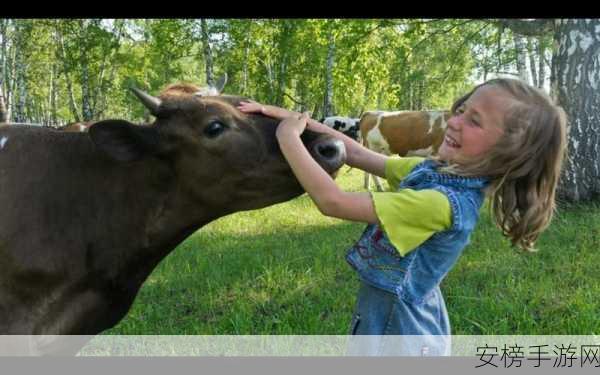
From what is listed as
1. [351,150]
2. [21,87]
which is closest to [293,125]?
[351,150]

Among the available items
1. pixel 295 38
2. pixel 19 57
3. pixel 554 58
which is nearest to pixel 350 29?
pixel 554 58

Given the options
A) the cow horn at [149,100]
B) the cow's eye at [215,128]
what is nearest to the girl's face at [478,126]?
the cow's eye at [215,128]

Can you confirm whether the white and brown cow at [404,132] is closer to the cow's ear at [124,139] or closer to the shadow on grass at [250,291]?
the shadow on grass at [250,291]

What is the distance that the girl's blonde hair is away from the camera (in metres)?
2.37

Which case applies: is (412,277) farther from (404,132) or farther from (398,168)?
(404,132)

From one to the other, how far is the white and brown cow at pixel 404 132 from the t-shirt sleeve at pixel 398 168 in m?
9.20

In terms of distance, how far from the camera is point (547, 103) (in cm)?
243

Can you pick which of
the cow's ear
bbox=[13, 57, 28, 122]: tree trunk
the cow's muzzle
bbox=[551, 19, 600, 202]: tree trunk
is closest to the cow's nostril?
the cow's muzzle

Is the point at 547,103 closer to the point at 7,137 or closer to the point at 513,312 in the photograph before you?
the point at 513,312

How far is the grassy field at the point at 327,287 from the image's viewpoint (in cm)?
430

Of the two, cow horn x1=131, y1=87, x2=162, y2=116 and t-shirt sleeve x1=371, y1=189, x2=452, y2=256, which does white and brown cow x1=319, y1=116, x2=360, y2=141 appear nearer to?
cow horn x1=131, y1=87, x2=162, y2=116

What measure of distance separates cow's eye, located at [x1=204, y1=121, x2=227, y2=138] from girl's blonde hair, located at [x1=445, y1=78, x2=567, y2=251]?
1.24 metres

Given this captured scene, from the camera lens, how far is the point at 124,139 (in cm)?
300

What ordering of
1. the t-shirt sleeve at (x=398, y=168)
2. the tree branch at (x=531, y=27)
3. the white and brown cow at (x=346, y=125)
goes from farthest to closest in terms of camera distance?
the white and brown cow at (x=346, y=125), the tree branch at (x=531, y=27), the t-shirt sleeve at (x=398, y=168)
